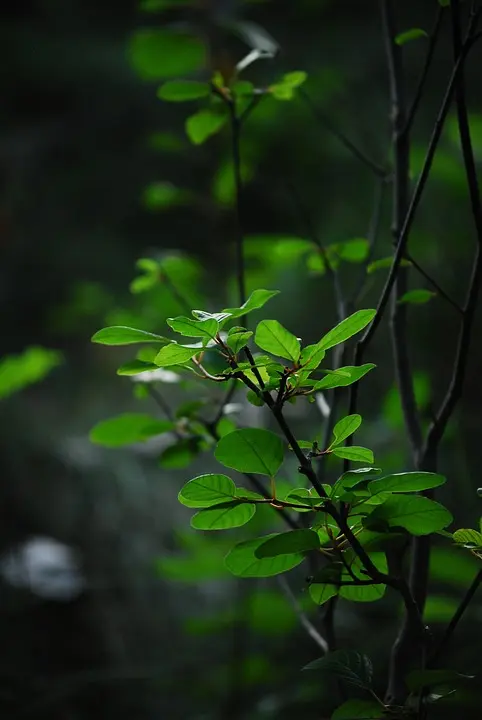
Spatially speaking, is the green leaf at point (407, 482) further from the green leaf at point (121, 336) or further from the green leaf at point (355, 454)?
the green leaf at point (121, 336)

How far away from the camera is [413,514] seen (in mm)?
350

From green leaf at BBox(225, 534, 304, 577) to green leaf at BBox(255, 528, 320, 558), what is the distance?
3 cm

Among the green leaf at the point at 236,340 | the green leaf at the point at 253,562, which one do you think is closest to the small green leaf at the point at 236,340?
the green leaf at the point at 236,340

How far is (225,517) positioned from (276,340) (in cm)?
10

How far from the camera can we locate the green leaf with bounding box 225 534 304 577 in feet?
1.18

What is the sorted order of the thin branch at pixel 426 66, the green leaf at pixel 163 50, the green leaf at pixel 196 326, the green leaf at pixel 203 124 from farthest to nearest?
1. the green leaf at pixel 163 50
2. the green leaf at pixel 203 124
3. the thin branch at pixel 426 66
4. the green leaf at pixel 196 326

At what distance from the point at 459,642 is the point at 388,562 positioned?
69 centimetres

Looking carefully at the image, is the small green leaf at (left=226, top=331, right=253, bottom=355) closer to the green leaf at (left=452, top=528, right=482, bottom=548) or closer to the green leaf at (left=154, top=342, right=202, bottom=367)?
the green leaf at (left=154, top=342, right=202, bottom=367)

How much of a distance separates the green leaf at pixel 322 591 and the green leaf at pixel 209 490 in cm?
8

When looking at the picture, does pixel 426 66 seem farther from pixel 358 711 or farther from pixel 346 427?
pixel 358 711

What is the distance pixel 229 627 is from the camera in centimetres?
118

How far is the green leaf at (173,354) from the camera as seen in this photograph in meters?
0.33

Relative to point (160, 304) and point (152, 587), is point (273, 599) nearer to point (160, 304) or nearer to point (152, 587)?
point (160, 304)

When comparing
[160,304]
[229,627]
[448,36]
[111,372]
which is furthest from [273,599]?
[448,36]
